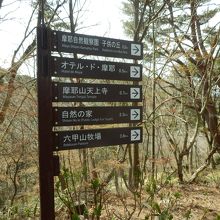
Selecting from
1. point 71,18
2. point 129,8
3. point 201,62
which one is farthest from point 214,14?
point 71,18

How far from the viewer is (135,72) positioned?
144 inches

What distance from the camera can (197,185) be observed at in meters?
8.24

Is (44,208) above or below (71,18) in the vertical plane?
below

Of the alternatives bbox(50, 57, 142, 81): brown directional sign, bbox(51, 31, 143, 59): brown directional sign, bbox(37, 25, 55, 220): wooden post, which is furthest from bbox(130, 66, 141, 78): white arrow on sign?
bbox(37, 25, 55, 220): wooden post

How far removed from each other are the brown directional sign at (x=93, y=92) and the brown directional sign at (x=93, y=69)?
0.10m

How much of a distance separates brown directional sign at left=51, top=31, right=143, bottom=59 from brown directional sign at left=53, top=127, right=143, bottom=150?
813 millimetres

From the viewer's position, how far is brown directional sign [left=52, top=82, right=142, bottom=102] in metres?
3.13

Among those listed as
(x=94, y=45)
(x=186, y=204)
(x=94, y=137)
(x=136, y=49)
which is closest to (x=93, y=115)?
(x=94, y=137)

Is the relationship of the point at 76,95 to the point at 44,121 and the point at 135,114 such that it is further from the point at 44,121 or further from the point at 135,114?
the point at 135,114

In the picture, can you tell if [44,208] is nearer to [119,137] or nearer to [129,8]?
[119,137]

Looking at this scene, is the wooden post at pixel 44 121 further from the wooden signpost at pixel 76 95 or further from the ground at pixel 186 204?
the ground at pixel 186 204

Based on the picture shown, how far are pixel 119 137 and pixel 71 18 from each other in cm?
297

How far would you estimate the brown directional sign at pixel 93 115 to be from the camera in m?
3.12

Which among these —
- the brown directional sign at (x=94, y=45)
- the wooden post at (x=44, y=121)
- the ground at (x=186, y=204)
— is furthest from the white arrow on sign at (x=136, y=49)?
the ground at (x=186, y=204)
